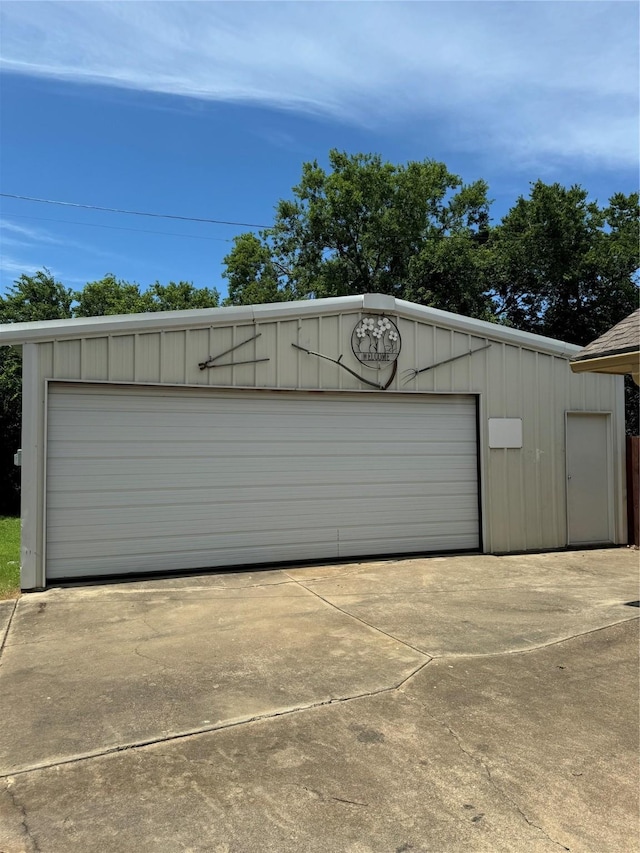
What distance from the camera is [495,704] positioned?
3973 millimetres

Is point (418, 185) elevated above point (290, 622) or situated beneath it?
elevated above

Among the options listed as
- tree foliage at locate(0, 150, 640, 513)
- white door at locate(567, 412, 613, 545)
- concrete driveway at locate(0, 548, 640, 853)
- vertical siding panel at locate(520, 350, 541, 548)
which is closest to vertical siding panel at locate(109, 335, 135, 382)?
concrete driveway at locate(0, 548, 640, 853)

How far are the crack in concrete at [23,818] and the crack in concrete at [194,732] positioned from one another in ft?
0.38

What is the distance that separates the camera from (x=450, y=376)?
31.0 feet

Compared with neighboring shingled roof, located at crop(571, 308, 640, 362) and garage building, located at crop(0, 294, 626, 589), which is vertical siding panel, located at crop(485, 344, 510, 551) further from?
neighboring shingled roof, located at crop(571, 308, 640, 362)

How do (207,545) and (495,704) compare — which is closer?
(495,704)

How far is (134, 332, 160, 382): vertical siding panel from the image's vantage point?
7633mm

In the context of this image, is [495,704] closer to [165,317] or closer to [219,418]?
[219,418]

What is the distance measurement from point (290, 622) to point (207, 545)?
2615mm

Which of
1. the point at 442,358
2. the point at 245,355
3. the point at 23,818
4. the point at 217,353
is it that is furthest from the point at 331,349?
the point at 23,818

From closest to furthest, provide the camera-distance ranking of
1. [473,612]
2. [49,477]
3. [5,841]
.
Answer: [5,841] < [473,612] < [49,477]

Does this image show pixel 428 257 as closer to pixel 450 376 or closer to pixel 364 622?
pixel 450 376

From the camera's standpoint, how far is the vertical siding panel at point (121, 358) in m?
7.50

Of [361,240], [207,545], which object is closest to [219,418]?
[207,545]
